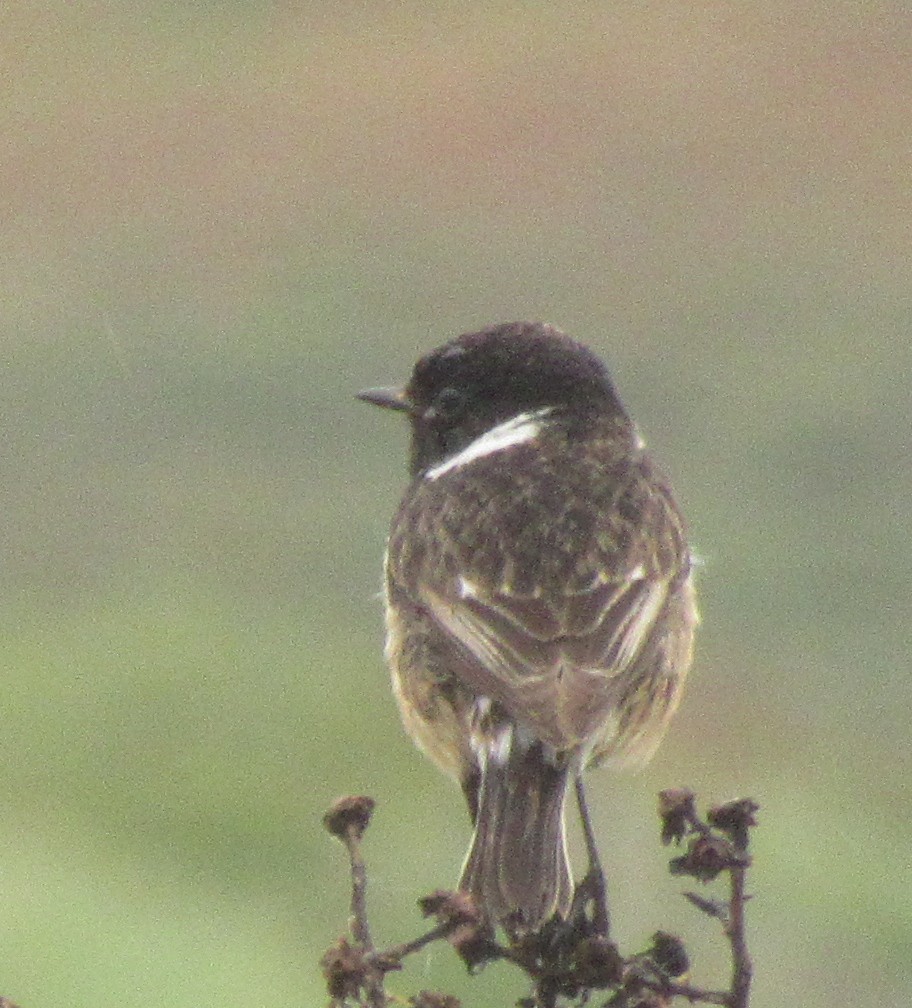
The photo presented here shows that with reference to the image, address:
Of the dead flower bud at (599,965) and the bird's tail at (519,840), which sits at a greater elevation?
the bird's tail at (519,840)

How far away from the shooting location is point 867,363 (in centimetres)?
2633

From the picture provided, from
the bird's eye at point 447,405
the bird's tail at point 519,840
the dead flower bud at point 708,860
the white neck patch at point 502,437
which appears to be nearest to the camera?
the dead flower bud at point 708,860

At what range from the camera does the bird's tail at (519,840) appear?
6973 millimetres

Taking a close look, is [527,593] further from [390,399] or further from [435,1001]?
[435,1001]

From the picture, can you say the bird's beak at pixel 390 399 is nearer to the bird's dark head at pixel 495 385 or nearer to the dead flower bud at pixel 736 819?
the bird's dark head at pixel 495 385

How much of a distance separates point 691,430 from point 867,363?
8.95 ft

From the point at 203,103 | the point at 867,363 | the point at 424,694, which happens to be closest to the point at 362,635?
the point at 867,363

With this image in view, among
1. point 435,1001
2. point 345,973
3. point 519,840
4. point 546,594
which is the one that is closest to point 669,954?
point 435,1001

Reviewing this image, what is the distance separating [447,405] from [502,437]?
0.19 m

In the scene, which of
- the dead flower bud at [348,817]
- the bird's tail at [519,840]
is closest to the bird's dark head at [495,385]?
the bird's tail at [519,840]

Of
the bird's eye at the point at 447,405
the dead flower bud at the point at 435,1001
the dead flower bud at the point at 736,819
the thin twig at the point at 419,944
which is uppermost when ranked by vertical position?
the bird's eye at the point at 447,405

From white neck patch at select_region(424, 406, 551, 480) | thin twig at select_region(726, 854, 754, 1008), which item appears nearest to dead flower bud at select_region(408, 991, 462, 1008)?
thin twig at select_region(726, 854, 754, 1008)

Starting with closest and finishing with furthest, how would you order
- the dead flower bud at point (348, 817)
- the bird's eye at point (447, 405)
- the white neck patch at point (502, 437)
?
the dead flower bud at point (348, 817) → the white neck patch at point (502, 437) → the bird's eye at point (447, 405)

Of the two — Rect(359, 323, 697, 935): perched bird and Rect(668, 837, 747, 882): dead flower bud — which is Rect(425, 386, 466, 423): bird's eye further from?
Rect(668, 837, 747, 882): dead flower bud
